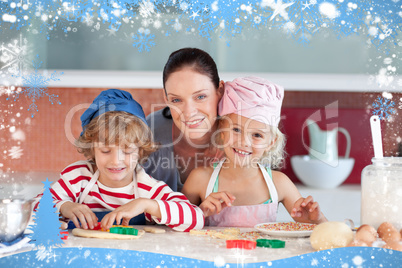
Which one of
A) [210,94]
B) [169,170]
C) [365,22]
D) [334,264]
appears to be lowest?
[334,264]

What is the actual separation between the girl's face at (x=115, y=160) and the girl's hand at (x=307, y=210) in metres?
0.39

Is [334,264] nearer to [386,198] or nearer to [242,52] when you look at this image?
[386,198]

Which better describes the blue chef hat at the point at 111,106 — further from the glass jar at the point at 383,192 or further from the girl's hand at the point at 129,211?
the glass jar at the point at 383,192

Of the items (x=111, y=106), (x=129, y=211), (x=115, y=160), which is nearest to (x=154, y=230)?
(x=129, y=211)

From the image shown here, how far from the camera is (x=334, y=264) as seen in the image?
0.72 meters

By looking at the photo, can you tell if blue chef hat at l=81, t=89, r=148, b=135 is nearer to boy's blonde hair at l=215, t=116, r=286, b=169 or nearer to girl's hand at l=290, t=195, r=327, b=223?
boy's blonde hair at l=215, t=116, r=286, b=169

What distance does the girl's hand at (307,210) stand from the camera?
1.01m

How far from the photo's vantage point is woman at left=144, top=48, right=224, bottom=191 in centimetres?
119

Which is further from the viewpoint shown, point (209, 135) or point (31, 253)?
point (209, 135)

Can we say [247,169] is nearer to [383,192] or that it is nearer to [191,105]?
[191,105]

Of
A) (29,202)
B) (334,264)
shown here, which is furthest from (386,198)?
(29,202)

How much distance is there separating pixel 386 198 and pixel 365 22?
40cm

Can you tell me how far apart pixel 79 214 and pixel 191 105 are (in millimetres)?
392

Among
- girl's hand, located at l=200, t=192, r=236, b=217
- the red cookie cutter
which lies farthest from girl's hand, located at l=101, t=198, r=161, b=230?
the red cookie cutter
